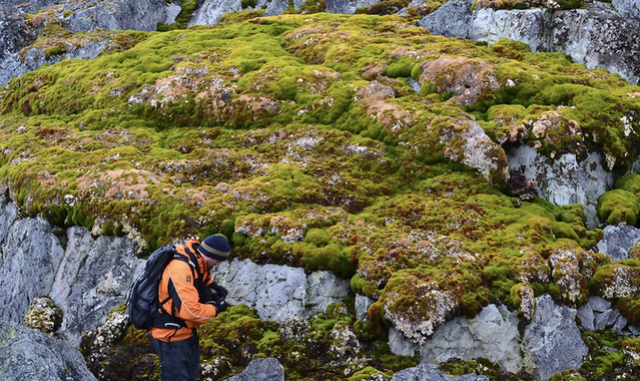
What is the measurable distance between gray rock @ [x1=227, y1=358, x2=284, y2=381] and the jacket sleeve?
8.30ft

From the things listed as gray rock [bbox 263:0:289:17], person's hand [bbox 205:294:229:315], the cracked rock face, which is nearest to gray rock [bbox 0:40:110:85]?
gray rock [bbox 263:0:289:17]

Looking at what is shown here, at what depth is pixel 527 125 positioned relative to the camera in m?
19.0

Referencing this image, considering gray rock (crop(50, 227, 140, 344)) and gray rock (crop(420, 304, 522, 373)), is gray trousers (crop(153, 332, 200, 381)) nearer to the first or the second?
gray rock (crop(50, 227, 140, 344))

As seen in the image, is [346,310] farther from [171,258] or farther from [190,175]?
[190,175]

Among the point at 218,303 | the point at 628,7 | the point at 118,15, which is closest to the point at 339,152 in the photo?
the point at 218,303

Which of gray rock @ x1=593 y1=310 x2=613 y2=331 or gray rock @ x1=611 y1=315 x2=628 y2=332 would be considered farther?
gray rock @ x1=593 y1=310 x2=613 y2=331

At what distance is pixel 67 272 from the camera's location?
17172mm

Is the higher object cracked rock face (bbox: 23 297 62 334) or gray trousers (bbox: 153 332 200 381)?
gray trousers (bbox: 153 332 200 381)

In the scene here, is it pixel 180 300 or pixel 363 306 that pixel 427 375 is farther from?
pixel 180 300

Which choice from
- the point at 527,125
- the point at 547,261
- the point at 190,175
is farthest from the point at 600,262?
the point at 190,175

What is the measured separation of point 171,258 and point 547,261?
1094 centimetres

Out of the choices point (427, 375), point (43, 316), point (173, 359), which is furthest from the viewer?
point (43, 316)

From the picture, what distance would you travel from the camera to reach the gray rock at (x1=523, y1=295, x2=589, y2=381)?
13258 millimetres

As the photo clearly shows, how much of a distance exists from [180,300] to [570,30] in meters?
24.3
